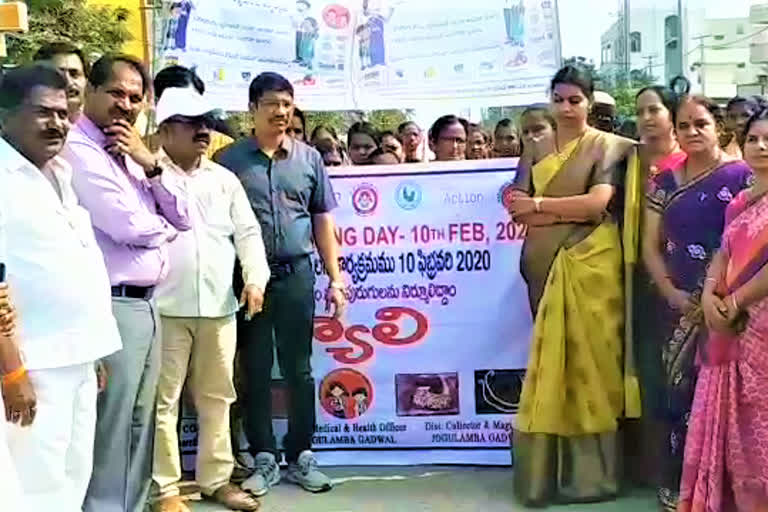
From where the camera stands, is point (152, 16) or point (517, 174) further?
point (152, 16)

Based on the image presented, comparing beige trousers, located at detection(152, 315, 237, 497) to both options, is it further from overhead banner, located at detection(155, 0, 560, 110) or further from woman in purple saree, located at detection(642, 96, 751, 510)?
woman in purple saree, located at detection(642, 96, 751, 510)

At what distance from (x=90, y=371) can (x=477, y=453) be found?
2.38m

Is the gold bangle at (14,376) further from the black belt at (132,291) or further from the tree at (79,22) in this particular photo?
the tree at (79,22)

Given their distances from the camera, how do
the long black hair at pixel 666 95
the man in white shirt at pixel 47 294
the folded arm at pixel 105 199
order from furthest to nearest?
1. the long black hair at pixel 666 95
2. the folded arm at pixel 105 199
3. the man in white shirt at pixel 47 294

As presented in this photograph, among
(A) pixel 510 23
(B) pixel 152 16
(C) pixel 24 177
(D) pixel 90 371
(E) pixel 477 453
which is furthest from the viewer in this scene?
(B) pixel 152 16

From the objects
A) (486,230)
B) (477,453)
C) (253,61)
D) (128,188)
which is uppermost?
(253,61)

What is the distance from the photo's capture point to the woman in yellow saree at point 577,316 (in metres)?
4.66

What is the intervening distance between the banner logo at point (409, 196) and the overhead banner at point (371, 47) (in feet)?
2.16

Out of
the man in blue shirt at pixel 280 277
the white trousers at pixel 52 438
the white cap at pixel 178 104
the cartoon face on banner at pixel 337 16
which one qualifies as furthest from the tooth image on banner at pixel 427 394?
the white trousers at pixel 52 438

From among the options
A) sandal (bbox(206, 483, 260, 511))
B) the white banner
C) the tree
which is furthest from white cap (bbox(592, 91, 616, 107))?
the tree

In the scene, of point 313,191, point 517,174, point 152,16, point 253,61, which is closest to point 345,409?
point 313,191

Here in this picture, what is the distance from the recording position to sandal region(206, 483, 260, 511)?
183 inches

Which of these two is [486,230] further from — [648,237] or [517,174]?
[648,237]

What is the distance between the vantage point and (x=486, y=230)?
5195 mm
